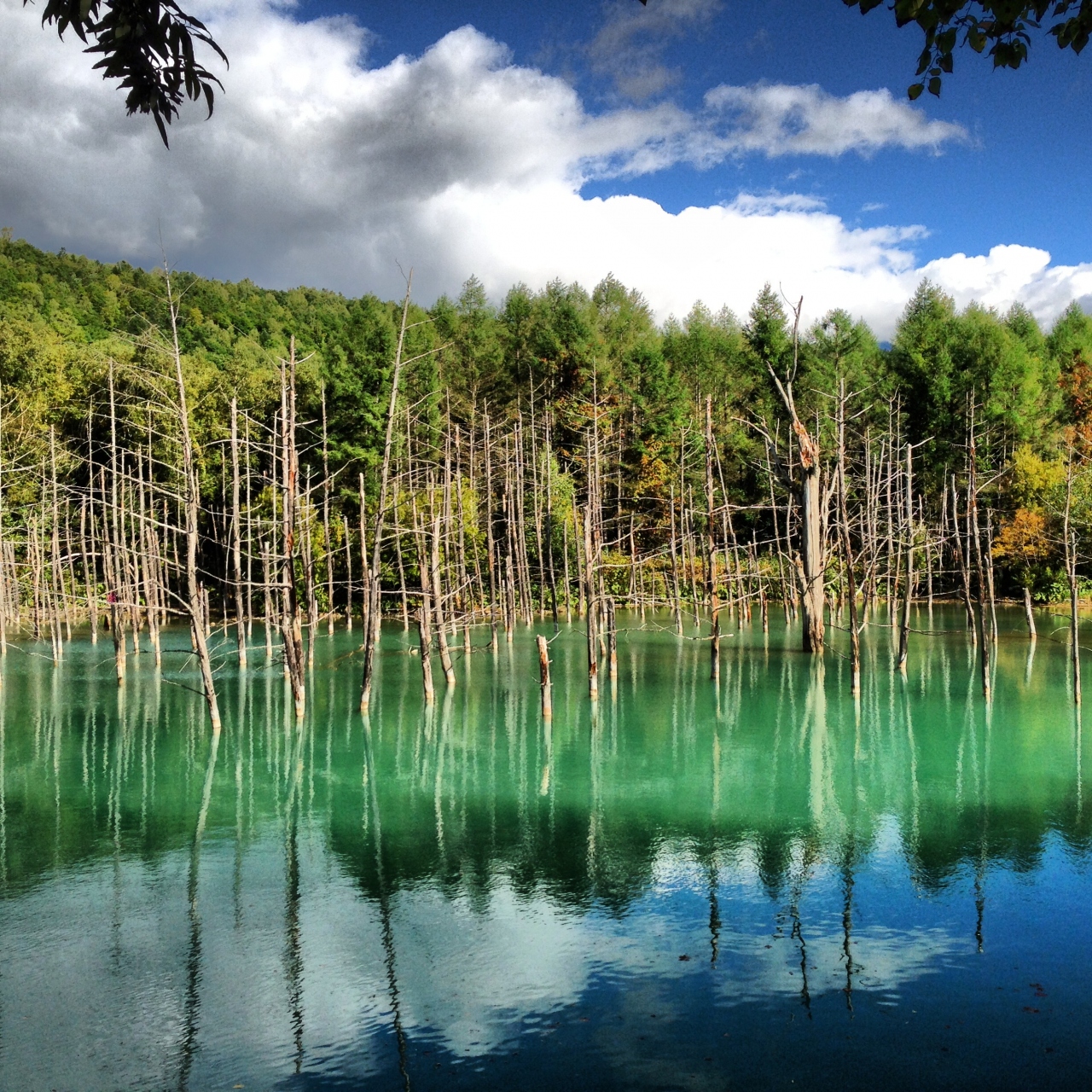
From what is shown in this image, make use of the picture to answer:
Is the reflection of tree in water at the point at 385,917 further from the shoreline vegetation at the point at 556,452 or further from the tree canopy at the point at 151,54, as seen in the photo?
the shoreline vegetation at the point at 556,452

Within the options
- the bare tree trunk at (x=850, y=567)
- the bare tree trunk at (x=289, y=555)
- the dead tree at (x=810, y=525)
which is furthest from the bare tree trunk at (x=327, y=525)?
the dead tree at (x=810, y=525)

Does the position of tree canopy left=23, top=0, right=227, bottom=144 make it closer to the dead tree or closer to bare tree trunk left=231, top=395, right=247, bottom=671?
bare tree trunk left=231, top=395, right=247, bottom=671

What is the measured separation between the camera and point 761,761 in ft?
50.5

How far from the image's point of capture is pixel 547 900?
940cm

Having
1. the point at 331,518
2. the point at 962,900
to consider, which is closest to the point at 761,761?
the point at 962,900

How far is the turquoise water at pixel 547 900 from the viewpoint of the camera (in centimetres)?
664

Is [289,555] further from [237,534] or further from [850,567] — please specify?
[850,567]

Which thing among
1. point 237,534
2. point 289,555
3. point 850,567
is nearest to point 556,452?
point 237,534

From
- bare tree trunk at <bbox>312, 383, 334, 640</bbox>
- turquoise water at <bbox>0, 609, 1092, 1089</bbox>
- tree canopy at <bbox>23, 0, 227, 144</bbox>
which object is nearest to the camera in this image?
tree canopy at <bbox>23, 0, 227, 144</bbox>

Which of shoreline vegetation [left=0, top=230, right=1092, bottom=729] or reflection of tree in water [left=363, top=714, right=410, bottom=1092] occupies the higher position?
shoreline vegetation [left=0, top=230, right=1092, bottom=729]

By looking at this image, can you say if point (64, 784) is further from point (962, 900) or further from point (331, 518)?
point (331, 518)

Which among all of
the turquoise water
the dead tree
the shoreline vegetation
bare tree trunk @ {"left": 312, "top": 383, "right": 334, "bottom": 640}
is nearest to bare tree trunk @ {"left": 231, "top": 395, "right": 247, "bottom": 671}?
bare tree trunk @ {"left": 312, "top": 383, "right": 334, "bottom": 640}

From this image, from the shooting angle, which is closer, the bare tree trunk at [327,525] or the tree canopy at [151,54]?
the tree canopy at [151,54]

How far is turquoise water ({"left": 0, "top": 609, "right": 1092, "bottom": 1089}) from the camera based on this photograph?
6.64 meters
